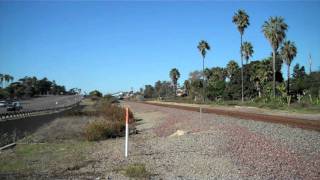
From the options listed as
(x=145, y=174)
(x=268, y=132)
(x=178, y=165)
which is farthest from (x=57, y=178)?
(x=268, y=132)

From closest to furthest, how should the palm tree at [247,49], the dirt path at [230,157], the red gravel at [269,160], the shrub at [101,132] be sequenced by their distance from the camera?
1. the red gravel at [269,160]
2. the dirt path at [230,157]
3. the shrub at [101,132]
4. the palm tree at [247,49]

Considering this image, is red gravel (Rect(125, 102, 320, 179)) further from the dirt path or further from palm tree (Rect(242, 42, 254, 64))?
palm tree (Rect(242, 42, 254, 64))

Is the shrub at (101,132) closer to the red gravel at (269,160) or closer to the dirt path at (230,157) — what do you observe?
the dirt path at (230,157)

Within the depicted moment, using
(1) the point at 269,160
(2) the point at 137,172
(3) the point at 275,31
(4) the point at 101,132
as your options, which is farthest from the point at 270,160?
(3) the point at 275,31

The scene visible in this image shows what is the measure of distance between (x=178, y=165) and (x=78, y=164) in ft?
12.4

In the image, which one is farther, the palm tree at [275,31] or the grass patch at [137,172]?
the palm tree at [275,31]

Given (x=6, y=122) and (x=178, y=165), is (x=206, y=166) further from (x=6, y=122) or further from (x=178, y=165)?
(x=6, y=122)

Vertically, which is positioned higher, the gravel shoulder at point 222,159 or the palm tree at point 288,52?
the palm tree at point 288,52

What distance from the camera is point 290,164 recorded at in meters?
12.4

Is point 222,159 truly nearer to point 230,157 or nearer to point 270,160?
point 230,157

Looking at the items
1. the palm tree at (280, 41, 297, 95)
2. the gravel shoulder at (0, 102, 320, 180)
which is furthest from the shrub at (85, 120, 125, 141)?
the palm tree at (280, 41, 297, 95)

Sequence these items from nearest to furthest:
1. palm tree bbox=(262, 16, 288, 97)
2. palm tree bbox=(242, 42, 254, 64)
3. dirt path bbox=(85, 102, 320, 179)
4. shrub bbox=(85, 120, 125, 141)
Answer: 1. dirt path bbox=(85, 102, 320, 179)
2. shrub bbox=(85, 120, 125, 141)
3. palm tree bbox=(262, 16, 288, 97)
4. palm tree bbox=(242, 42, 254, 64)

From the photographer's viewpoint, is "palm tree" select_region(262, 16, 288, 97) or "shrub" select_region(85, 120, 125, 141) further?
"palm tree" select_region(262, 16, 288, 97)

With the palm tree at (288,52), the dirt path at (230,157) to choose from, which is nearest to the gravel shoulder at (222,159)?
the dirt path at (230,157)
